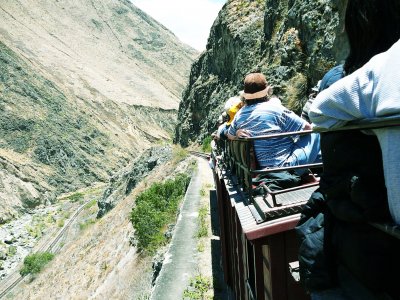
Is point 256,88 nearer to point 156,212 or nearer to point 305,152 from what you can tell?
point 305,152

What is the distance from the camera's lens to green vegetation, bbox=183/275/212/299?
31.2 feet

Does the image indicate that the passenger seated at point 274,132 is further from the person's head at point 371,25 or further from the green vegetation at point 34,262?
the green vegetation at point 34,262

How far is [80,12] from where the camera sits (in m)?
152

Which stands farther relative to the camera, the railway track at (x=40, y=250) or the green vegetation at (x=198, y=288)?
the railway track at (x=40, y=250)

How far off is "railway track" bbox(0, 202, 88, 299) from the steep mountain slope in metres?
10.8

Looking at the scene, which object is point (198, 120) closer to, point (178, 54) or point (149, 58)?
point (149, 58)

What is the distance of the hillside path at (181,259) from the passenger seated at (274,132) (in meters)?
6.06

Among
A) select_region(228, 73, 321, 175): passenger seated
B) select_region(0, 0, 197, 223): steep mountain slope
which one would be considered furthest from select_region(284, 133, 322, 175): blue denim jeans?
select_region(0, 0, 197, 223): steep mountain slope

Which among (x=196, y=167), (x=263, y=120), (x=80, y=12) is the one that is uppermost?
(x=80, y=12)

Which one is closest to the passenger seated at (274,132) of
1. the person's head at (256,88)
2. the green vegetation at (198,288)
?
the person's head at (256,88)

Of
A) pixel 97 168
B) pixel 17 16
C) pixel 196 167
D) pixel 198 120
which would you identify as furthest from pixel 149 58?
pixel 196 167

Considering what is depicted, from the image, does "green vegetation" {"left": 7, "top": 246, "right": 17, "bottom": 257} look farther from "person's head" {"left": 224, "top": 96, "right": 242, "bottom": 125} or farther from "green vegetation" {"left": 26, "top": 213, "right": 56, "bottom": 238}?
A: "person's head" {"left": 224, "top": 96, "right": 242, "bottom": 125}

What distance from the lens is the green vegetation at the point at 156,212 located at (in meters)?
15.9

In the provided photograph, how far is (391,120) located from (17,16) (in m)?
132
